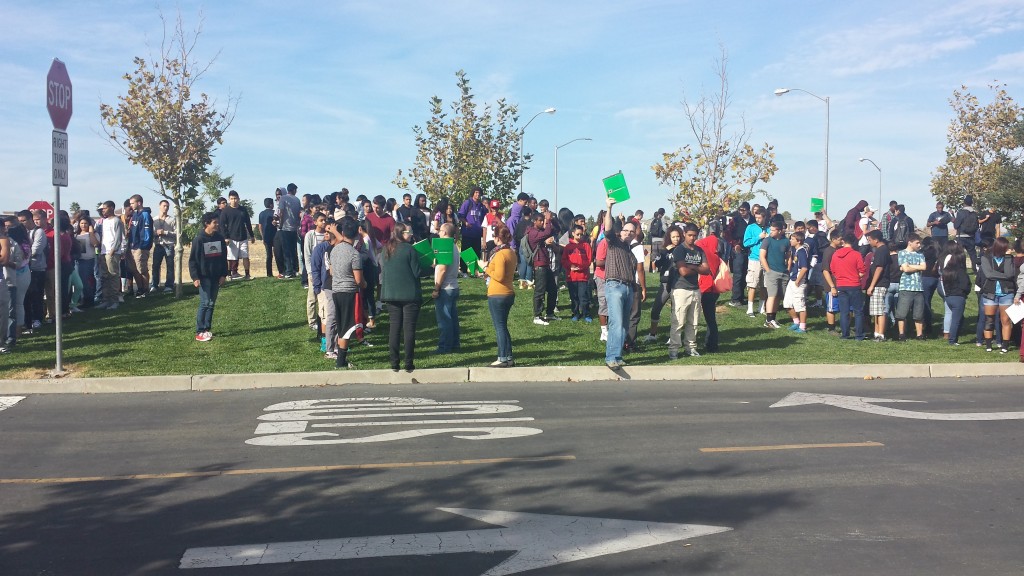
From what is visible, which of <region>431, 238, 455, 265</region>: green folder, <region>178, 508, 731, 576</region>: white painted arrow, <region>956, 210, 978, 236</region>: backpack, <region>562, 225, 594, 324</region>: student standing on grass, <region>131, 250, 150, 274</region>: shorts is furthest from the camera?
<region>956, 210, 978, 236</region>: backpack

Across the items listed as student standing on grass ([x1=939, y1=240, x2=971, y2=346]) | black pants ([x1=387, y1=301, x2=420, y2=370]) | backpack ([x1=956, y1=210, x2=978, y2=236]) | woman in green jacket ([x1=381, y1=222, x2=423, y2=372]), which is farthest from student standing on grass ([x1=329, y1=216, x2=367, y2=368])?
backpack ([x1=956, y1=210, x2=978, y2=236])

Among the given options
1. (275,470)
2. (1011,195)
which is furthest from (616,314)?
(1011,195)

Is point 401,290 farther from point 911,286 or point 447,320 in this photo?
point 911,286

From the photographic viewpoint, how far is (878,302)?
53.7 ft

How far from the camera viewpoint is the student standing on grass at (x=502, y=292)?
12875mm

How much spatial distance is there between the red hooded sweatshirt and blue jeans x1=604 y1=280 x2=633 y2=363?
17.5ft

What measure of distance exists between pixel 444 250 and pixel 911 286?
8783mm

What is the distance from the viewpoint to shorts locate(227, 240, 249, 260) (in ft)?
66.2

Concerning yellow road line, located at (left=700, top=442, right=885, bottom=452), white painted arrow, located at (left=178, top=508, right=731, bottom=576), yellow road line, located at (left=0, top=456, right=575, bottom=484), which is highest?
yellow road line, located at (left=0, top=456, right=575, bottom=484)

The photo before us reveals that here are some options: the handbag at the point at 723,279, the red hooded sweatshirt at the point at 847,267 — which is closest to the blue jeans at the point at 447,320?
the handbag at the point at 723,279

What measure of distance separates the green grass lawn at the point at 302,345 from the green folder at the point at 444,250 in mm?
1505

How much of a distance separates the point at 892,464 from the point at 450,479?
3774mm

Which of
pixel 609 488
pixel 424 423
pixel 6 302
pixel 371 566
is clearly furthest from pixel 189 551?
pixel 6 302

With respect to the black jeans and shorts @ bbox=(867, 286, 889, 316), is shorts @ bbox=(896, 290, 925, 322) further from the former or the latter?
the black jeans
